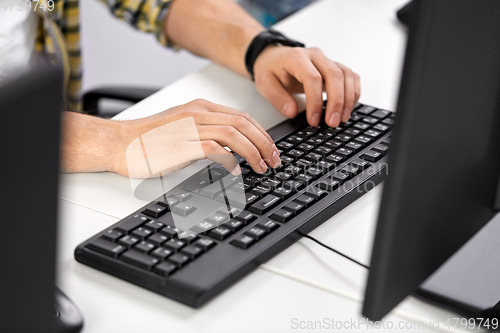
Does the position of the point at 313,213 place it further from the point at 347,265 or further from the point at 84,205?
the point at 84,205

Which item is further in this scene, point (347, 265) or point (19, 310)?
point (347, 265)

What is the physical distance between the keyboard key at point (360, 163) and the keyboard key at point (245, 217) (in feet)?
0.56

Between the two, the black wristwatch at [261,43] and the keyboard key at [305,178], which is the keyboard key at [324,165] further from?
the black wristwatch at [261,43]

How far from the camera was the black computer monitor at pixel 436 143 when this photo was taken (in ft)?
1.07

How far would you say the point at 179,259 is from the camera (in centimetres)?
51

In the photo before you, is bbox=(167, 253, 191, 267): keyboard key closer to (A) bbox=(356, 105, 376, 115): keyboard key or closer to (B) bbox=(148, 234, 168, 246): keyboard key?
(B) bbox=(148, 234, 168, 246): keyboard key

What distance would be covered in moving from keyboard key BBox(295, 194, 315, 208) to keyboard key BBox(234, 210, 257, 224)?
6 centimetres

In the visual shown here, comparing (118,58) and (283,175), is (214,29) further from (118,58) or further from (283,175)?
(118,58)

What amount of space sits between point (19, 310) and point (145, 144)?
1.45ft

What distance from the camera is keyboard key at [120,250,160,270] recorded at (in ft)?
A: 1.66

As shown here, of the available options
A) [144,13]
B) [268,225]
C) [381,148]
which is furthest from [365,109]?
[144,13]

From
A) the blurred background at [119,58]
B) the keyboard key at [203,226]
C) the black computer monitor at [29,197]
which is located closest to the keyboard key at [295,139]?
the keyboard key at [203,226]

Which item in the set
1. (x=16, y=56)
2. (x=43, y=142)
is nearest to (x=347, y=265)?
(x=43, y=142)

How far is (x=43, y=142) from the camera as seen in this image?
25cm
